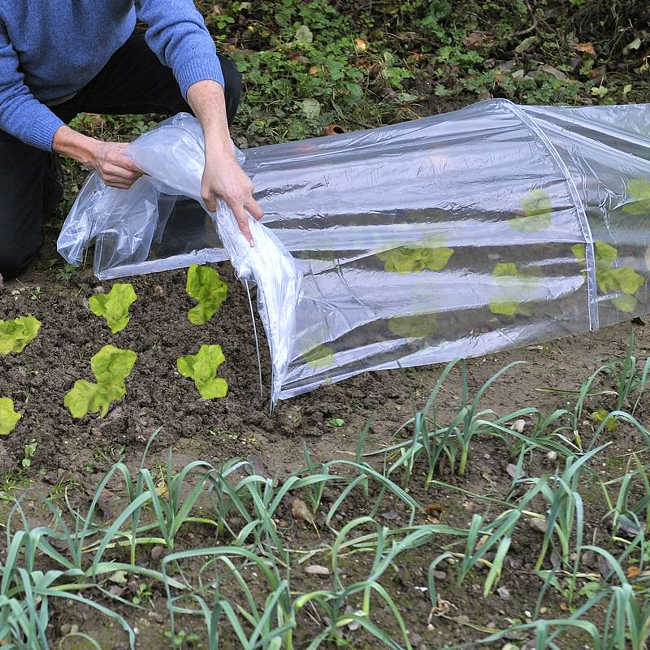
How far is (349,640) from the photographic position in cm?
165

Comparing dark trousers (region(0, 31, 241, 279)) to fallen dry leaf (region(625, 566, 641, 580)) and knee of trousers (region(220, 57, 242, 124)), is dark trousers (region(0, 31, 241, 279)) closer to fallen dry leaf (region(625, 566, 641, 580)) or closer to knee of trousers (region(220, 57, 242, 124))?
knee of trousers (region(220, 57, 242, 124))

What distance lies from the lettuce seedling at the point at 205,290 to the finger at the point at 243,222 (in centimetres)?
43

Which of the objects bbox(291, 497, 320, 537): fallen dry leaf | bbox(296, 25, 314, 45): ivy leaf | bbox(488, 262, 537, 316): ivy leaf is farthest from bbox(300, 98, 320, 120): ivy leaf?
bbox(291, 497, 320, 537): fallen dry leaf

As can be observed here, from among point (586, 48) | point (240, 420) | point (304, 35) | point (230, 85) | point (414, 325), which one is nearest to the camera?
point (240, 420)

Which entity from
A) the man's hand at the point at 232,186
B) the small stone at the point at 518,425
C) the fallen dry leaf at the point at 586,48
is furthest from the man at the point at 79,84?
the fallen dry leaf at the point at 586,48

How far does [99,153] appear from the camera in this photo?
7.81 ft

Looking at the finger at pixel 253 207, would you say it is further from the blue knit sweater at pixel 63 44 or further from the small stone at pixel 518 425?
the small stone at pixel 518 425

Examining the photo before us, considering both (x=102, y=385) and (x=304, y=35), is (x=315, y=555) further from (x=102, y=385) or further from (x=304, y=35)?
(x=304, y=35)

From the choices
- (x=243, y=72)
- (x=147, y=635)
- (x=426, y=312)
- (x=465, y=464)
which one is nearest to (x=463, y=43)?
(x=243, y=72)

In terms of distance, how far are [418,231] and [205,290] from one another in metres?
0.63

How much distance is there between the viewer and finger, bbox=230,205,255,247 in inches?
85.9

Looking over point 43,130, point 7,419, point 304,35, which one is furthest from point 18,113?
point 304,35

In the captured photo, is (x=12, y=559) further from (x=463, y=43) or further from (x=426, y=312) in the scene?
(x=463, y=43)

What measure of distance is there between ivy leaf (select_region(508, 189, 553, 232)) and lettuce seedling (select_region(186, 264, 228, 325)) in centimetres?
87
